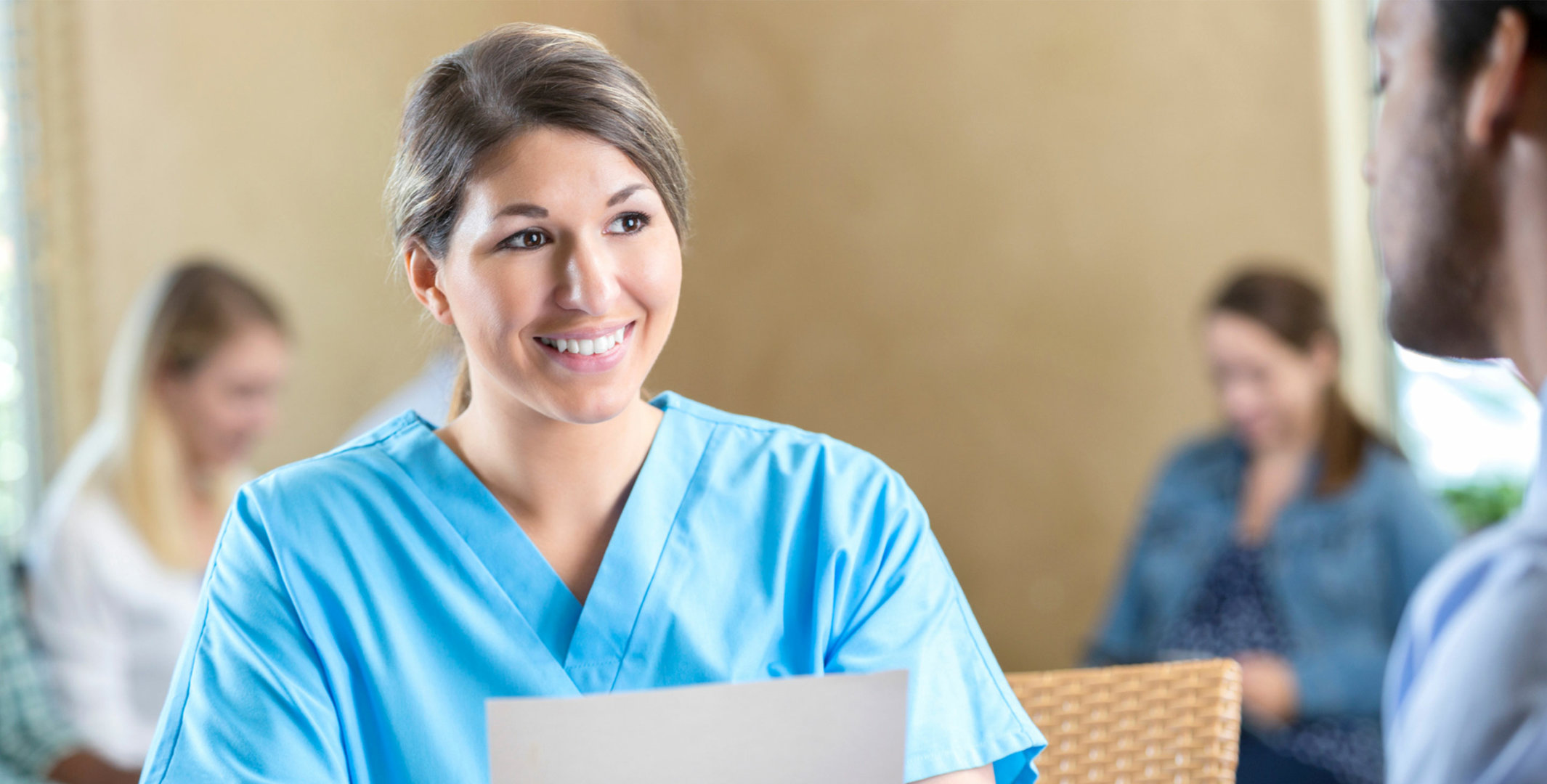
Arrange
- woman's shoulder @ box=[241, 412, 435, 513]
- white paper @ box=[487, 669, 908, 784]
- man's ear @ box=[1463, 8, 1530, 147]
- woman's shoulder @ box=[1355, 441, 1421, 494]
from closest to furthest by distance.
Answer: man's ear @ box=[1463, 8, 1530, 147] → white paper @ box=[487, 669, 908, 784] → woman's shoulder @ box=[241, 412, 435, 513] → woman's shoulder @ box=[1355, 441, 1421, 494]

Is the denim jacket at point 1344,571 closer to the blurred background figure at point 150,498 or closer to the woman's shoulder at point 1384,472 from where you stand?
the woman's shoulder at point 1384,472

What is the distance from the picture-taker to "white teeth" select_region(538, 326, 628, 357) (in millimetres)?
949

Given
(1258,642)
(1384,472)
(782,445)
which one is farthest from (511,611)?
(1384,472)

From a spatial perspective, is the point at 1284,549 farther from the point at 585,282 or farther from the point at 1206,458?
the point at 585,282

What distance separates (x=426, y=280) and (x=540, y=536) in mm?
225

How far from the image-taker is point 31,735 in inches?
79.6

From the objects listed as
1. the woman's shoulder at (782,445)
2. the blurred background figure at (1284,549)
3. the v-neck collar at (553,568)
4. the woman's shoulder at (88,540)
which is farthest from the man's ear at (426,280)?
the blurred background figure at (1284,549)

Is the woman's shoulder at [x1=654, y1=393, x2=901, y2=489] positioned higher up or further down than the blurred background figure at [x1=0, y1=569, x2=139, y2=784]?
higher up

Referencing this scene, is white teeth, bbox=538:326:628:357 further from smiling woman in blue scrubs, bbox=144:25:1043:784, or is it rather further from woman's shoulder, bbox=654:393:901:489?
woman's shoulder, bbox=654:393:901:489

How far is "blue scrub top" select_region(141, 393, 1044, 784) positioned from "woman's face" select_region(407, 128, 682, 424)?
11 cm

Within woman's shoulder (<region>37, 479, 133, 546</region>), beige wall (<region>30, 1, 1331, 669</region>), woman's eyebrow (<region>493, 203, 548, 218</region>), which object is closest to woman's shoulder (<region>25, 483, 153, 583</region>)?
woman's shoulder (<region>37, 479, 133, 546</region>)

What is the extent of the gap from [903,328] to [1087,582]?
0.78m

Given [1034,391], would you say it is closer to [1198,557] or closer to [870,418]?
[870,418]

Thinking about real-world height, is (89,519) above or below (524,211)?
below
